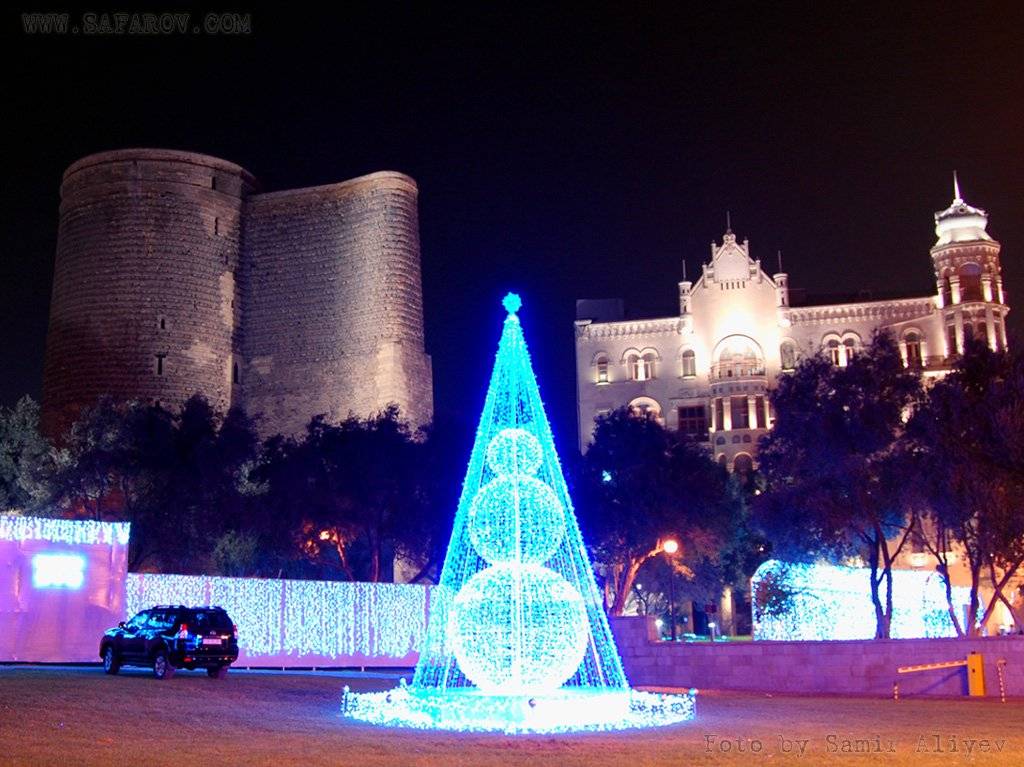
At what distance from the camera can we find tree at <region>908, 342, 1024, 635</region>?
864 inches

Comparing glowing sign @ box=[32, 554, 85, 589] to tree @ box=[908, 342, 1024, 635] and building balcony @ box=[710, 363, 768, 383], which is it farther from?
building balcony @ box=[710, 363, 768, 383]

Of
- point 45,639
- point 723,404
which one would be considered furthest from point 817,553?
point 723,404

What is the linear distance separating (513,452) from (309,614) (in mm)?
13317

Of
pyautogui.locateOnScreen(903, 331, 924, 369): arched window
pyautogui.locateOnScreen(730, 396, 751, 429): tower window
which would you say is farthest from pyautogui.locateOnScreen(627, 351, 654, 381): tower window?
pyautogui.locateOnScreen(903, 331, 924, 369): arched window

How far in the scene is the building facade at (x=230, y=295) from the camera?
5247 cm

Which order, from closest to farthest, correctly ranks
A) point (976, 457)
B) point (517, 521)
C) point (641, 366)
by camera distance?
point (517, 521)
point (976, 457)
point (641, 366)

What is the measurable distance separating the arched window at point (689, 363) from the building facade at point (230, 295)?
13514 mm

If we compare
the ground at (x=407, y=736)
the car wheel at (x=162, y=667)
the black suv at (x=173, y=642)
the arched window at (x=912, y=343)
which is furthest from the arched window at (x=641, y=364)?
the ground at (x=407, y=736)

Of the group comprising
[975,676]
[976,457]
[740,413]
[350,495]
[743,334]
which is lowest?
[975,676]

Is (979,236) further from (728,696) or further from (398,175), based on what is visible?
(728,696)

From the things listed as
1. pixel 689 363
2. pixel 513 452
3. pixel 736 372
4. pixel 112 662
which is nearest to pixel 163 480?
pixel 112 662

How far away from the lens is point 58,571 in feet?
71.5

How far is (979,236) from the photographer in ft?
181

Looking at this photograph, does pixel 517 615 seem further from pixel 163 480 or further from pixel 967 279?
pixel 967 279
